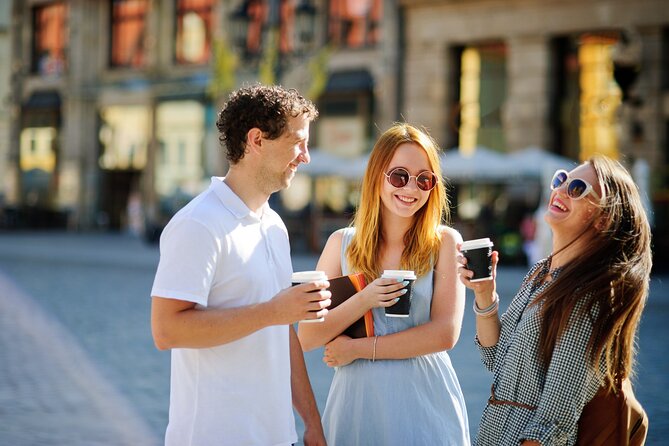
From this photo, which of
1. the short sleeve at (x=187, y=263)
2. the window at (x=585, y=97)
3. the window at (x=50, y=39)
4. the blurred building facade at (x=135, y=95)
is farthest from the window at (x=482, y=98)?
the short sleeve at (x=187, y=263)

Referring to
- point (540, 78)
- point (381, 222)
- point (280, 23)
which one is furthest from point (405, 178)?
point (280, 23)

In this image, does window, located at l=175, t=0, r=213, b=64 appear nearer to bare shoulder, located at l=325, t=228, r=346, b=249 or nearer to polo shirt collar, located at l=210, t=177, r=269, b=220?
bare shoulder, located at l=325, t=228, r=346, b=249

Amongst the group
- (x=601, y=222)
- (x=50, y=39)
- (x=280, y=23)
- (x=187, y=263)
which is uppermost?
(x=50, y=39)

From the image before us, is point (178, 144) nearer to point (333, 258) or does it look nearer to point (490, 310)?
point (333, 258)

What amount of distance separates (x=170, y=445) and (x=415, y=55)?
2722cm

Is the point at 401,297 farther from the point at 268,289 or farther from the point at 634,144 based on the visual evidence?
the point at 634,144

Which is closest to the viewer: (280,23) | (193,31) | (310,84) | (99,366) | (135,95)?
(99,366)

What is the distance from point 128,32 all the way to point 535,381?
127 feet

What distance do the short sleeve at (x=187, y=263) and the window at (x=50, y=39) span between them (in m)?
40.0

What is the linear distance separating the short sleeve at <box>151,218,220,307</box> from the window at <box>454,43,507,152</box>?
25.2m

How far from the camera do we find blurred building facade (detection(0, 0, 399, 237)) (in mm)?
31609

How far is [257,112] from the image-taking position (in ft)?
10.3

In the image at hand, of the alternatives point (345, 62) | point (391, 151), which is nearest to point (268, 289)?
point (391, 151)

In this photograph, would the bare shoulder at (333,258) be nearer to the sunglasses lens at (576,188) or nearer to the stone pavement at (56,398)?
the sunglasses lens at (576,188)
